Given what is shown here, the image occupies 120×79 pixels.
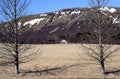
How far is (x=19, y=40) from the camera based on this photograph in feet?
117

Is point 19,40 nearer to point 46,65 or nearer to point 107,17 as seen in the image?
point 46,65

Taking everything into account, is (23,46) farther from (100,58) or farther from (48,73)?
(100,58)

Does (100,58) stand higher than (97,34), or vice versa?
(97,34)

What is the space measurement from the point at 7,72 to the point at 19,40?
3.30 m

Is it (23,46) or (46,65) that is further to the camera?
(46,65)

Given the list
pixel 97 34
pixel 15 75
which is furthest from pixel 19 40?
pixel 97 34

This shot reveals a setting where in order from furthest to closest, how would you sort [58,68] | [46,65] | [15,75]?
[46,65] < [58,68] < [15,75]

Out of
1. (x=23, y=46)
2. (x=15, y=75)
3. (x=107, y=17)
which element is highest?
(x=107, y=17)

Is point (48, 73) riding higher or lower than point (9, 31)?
lower

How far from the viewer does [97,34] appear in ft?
113

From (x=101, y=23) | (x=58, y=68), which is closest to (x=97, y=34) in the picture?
(x=101, y=23)

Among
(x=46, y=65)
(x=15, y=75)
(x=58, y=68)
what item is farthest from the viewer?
(x=46, y=65)

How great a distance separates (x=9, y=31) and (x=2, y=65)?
6.98m

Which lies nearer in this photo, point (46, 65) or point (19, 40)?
point (19, 40)
